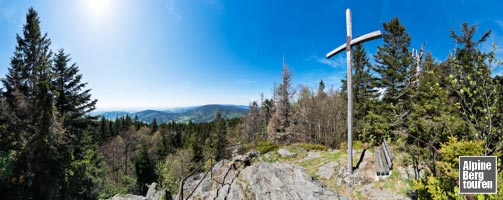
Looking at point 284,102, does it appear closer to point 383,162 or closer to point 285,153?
point 285,153

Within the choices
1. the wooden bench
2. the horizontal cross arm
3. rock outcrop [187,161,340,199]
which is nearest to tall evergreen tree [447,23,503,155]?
the horizontal cross arm

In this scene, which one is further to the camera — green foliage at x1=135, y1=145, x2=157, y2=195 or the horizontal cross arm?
green foliage at x1=135, y1=145, x2=157, y2=195

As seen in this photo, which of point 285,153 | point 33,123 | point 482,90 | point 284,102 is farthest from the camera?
point 284,102

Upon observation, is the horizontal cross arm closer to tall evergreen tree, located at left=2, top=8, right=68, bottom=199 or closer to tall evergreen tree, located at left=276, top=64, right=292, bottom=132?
tall evergreen tree, located at left=2, top=8, right=68, bottom=199

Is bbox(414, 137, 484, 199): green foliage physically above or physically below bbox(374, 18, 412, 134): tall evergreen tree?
below

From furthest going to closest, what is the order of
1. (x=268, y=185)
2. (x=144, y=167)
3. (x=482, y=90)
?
(x=144, y=167), (x=268, y=185), (x=482, y=90)

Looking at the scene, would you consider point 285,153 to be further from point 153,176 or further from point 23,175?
point 153,176

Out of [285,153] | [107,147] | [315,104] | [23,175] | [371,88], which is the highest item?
[371,88]

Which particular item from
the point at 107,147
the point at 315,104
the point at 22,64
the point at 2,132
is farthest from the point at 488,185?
the point at 107,147

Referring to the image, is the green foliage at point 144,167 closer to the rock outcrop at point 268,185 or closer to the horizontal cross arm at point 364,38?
the rock outcrop at point 268,185

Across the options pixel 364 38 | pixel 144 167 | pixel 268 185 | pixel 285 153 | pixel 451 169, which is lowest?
pixel 144 167

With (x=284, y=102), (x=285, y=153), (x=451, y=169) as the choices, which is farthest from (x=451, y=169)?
(x=284, y=102)

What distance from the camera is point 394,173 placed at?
630cm

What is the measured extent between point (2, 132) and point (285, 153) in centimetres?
1772
